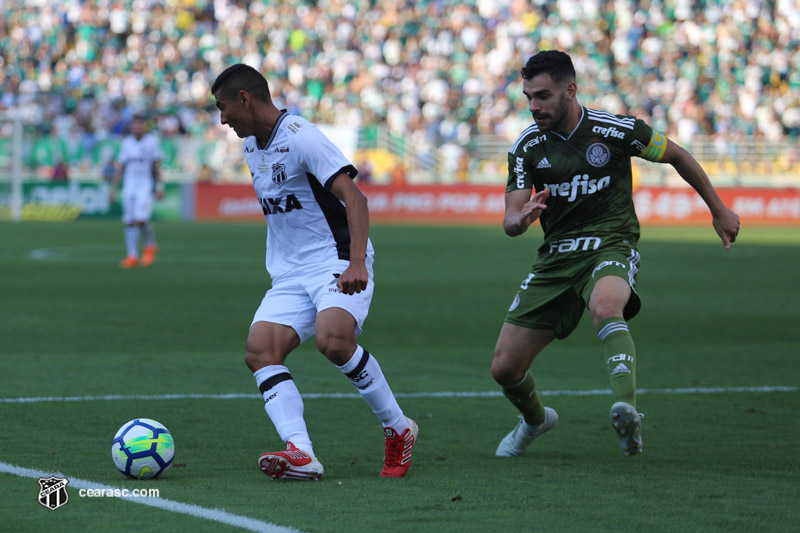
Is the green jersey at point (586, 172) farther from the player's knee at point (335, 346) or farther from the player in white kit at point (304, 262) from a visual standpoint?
the player's knee at point (335, 346)

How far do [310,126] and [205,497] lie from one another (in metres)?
1.83

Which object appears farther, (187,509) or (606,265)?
(606,265)

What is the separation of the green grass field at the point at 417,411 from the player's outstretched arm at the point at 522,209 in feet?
3.77

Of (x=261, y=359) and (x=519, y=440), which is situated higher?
(x=261, y=359)

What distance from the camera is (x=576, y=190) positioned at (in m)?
→ 6.14

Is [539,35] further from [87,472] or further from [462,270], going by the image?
[87,472]

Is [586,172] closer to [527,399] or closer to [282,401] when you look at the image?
[527,399]

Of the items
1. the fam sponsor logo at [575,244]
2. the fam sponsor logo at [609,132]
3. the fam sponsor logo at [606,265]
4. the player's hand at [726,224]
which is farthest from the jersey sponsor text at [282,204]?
the player's hand at [726,224]

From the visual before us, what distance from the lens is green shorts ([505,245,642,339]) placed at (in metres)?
5.96

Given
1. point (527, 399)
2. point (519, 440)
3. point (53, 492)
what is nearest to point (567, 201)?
point (527, 399)

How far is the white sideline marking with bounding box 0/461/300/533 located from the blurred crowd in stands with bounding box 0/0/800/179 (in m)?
31.8

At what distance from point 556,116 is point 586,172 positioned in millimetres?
322

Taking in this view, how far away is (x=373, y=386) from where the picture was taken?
18.2 ft

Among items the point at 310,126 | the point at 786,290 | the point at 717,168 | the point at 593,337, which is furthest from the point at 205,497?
the point at 717,168
